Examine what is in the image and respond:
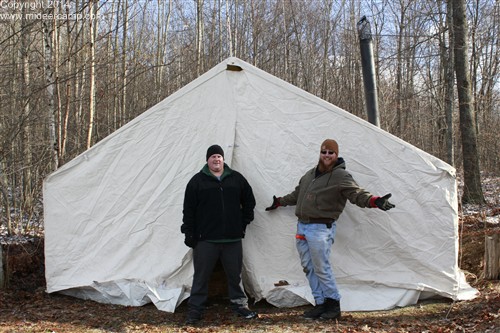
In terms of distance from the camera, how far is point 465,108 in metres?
9.04

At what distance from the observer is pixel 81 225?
4750 mm

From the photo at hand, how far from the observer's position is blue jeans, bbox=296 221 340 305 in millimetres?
3896

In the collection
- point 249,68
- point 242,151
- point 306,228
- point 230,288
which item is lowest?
point 230,288

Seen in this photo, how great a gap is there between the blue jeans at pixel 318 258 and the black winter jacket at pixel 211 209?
0.62 metres

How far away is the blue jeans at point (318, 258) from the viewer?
3.90m

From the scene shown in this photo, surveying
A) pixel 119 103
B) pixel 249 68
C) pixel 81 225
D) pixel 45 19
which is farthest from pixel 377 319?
pixel 119 103

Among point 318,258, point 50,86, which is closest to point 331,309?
point 318,258

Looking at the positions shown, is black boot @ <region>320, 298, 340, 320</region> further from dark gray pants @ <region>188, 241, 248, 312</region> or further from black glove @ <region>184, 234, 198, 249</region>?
black glove @ <region>184, 234, 198, 249</region>

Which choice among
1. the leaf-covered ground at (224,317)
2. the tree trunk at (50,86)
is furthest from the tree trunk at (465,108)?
the tree trunk at (50,86)

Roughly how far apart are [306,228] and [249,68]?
182cm

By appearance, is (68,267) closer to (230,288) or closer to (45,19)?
(230,288)

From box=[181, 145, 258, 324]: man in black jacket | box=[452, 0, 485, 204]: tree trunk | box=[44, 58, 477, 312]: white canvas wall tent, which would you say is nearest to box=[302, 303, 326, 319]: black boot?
box=[44, 58, 477, 312]: white canvas wall tent

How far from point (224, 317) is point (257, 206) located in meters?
1.13

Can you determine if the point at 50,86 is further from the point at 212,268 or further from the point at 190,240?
the point at 212,268
